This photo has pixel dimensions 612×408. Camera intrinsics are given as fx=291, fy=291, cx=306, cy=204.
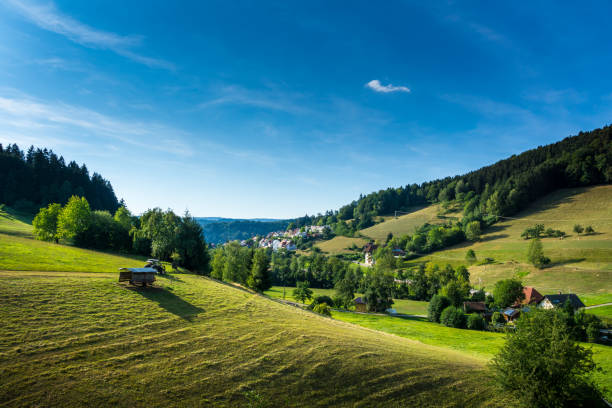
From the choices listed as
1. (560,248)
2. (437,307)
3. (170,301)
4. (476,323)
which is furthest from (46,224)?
(560,248)

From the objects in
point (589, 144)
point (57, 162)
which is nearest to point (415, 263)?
point (589, 144)

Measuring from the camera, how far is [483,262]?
104m

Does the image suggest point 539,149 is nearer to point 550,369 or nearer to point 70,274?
point 550,369

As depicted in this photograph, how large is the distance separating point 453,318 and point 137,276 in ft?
210

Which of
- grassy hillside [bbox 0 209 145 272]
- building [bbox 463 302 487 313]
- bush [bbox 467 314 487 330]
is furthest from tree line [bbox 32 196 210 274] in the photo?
building [bbox 463 302 487 313]

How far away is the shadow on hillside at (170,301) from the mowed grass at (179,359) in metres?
0.10

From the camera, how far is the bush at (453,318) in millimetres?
64938

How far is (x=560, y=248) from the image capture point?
91.5 m

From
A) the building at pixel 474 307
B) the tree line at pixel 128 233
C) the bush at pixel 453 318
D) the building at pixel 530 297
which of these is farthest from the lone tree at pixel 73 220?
the building at pixel 530 297

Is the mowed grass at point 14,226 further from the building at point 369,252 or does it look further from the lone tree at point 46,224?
the building at point 369,252

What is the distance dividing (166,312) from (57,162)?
512ft

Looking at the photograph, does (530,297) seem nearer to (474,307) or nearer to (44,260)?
(474,307)

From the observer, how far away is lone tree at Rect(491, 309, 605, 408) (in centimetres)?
1936

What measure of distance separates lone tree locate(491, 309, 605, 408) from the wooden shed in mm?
31626
